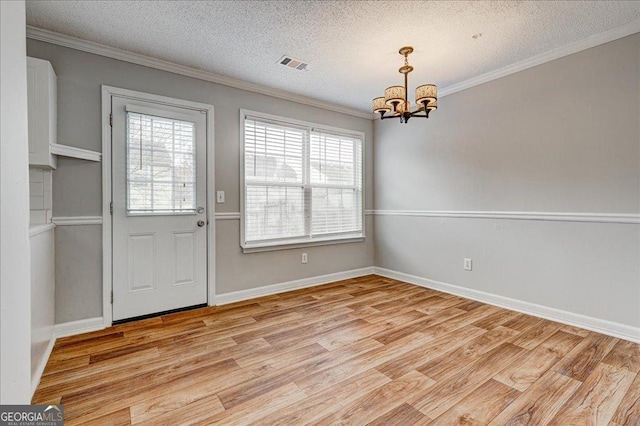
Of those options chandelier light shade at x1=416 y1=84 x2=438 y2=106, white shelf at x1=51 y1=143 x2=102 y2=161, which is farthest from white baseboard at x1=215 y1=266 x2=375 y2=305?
chandelier light shade at x1=416 y1=84 x2=438 y2=106

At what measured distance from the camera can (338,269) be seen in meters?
4.27

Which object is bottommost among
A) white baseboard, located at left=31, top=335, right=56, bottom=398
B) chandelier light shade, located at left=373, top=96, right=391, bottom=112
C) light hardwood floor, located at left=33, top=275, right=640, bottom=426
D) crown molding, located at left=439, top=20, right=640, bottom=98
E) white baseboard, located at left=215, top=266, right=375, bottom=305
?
light hardwood floor, located at left=33, top=275, right=640, bottom=426

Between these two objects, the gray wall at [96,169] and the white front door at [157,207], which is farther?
the white front door at [157,207]

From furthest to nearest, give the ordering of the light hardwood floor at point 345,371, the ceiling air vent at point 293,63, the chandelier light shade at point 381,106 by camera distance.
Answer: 1. the ceiling air vent at point 293,63
2. the chandelier light shade at point 381,106
3. the light hardwood floor at point 345,371

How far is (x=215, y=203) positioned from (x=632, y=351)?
12.1 ft

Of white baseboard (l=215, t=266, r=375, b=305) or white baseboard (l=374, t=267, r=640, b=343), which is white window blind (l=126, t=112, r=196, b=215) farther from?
white baseboard (l=374, t=267, r=640, b=343)

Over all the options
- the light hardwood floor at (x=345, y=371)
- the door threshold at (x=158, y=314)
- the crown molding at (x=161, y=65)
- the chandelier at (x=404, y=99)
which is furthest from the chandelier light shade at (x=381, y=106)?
the door threshold at (x=158, y=314)

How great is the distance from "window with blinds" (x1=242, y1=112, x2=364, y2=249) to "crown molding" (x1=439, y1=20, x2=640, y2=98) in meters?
1.53

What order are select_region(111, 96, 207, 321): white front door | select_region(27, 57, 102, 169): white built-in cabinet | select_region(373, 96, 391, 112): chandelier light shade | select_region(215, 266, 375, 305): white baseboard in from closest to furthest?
1. select_region(27, 57, 102, 169): white built-in cabinet
2. select_region(373, 96, 391, 112): chandelier light shade
3. select_region(111, 96, 207, 321): white front door
4. select_region(215, 266, 375, 305): white baseboard

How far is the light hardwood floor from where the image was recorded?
5.22 feet

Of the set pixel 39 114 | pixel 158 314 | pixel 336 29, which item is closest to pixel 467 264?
pixel 336 29

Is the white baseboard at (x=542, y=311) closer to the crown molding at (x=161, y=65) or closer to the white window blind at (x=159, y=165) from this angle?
the crown molding at (x=161, y=65)

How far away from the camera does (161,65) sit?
2936mm

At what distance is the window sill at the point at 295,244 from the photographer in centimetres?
350
